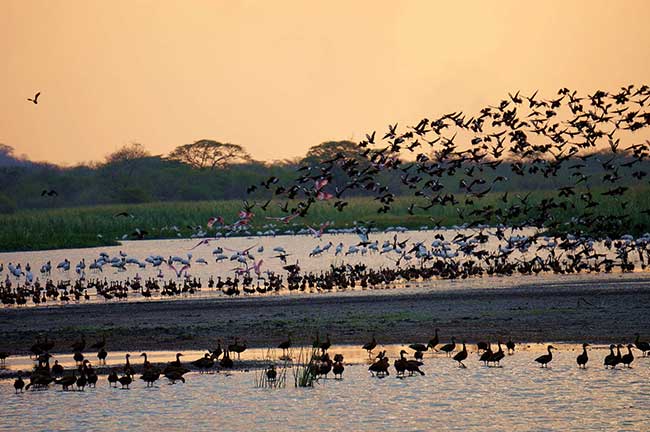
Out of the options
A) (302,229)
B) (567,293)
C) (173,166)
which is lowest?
(567,293)

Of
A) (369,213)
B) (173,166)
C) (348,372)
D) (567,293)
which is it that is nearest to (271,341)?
(348,372)

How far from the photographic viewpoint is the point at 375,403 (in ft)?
55.6

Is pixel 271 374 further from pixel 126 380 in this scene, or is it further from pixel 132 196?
pixel 132 196

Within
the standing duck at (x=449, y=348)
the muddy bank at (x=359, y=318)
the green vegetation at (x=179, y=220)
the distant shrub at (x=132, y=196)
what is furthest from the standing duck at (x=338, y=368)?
the distant shrub at (x=132, y=196)

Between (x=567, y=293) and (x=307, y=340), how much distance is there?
31.3 feet

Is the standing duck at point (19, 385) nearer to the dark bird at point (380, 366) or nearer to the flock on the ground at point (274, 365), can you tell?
the flock on the ground at point (274, 365)

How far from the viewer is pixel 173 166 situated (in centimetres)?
13750

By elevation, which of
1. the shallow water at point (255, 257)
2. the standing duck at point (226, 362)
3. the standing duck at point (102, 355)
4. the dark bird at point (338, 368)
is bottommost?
the dark bird at point (338, 368)

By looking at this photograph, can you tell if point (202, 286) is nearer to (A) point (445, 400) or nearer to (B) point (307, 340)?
(B) point (307, 340)

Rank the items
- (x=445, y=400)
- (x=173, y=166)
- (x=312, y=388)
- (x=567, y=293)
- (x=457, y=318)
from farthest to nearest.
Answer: (x=173, y=166), (x=567, y=293), (x=457, y=318), (x=312, y=388), (x=445, y=400)

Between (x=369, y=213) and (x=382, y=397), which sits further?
(x=369, y=213)

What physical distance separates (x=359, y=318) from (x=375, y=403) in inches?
360

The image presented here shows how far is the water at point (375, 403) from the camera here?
51.8 feet

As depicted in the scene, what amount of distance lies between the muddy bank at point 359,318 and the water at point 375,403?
3.68 meters
